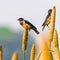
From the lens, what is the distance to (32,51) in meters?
0.76

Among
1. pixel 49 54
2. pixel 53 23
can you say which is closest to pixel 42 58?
pixel 49 54

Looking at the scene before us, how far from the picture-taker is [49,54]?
29.3 inches

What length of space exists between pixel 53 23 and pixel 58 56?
0.15m

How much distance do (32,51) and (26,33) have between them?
0.11m

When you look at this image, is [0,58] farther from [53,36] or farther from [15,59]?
[53,36]

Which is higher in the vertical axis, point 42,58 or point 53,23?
point 53,23

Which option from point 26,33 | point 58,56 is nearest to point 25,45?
point 26,33

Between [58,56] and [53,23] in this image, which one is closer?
[58,56]

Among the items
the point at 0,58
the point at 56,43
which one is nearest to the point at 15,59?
the point at 0,58

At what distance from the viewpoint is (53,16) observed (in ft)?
2.57

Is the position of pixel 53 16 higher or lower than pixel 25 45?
higher

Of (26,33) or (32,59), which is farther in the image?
(26,33)

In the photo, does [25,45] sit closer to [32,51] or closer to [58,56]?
[32,51]

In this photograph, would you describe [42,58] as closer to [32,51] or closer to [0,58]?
[32,51]
